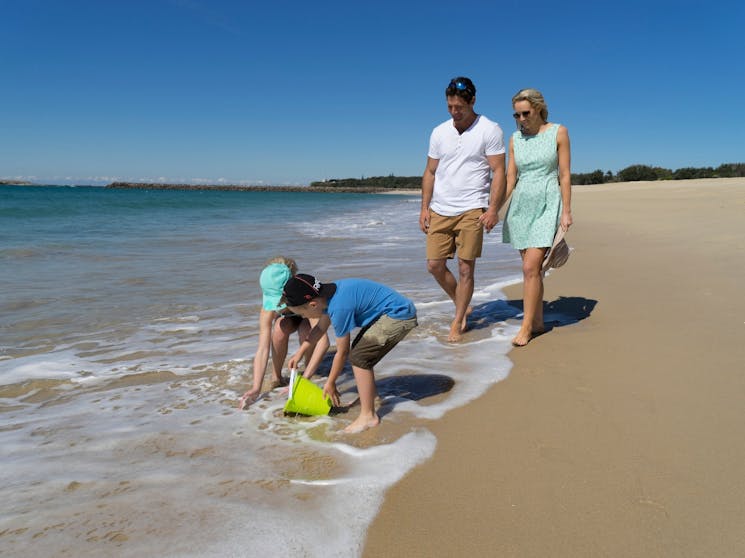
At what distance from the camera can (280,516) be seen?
199 cm

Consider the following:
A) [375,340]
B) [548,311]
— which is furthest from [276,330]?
[548,311]

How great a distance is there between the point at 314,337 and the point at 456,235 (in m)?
1.77

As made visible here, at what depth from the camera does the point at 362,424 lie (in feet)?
8.96

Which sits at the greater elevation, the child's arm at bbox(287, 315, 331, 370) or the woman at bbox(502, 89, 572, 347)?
the woman at bbox(502, 89, 572, 347)

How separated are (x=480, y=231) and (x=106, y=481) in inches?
120

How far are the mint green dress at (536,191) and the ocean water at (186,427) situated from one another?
82 centimetres

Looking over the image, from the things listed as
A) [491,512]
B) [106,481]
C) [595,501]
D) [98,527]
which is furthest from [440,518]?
[106,481]

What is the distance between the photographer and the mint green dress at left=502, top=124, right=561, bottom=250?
4.05 m

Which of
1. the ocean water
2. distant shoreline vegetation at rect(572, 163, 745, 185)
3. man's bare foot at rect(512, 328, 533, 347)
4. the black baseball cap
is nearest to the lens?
the ocean water

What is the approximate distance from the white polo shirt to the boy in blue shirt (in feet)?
5.12

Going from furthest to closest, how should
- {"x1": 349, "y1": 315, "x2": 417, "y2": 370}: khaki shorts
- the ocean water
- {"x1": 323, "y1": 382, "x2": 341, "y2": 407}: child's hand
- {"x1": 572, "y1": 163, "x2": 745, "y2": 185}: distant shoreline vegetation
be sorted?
{"x1": 572, "y1": 163, "x2": 745, "y2": 185}: distant shoreline vegetation < {"x1": 323, "y1": 382, "x2": 341, "y2": 407}: child's hand < {"x1": 349, "y1": 315, "x2": 417, "y2": 370}: khaki shorts < the ocean water

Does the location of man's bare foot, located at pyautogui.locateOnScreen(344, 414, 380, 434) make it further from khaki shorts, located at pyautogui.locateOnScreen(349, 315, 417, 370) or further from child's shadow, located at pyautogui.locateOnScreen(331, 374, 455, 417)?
khaki shorts, located at pyautogui.locateOnScreen(349, 315, 417, 370)

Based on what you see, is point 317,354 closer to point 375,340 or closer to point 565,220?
point 375,340

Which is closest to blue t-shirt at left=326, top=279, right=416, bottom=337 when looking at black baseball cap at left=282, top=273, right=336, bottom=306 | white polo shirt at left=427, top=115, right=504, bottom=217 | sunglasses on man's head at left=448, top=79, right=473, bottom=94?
black baseball cap at left=282, top=273, right=336, bottom=306
